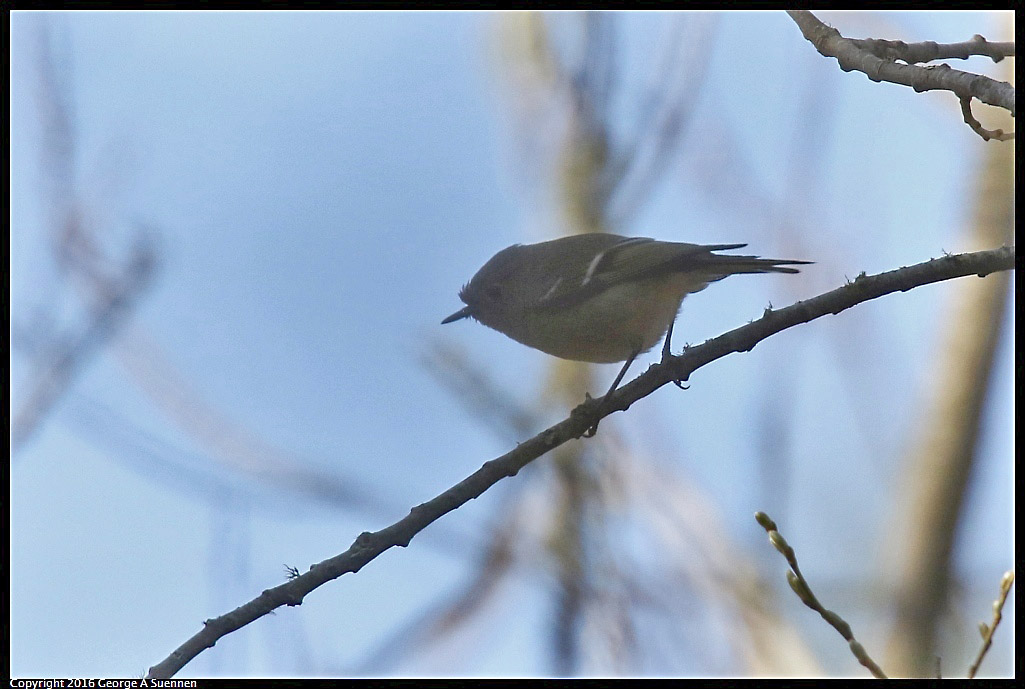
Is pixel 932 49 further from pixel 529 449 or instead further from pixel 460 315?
pixel 460 315

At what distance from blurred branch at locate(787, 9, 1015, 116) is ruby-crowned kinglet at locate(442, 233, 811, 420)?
3.48 feet

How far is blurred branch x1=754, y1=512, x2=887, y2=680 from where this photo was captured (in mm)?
1850

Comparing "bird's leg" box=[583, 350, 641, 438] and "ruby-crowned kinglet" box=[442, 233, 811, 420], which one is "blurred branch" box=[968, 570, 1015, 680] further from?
"ruby-crowned kinglet" box=[442, 233, 811, 420]

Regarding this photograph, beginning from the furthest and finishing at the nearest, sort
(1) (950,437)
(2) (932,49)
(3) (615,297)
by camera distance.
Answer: (1) (950,437), (3) (615,297), (2) (932,49)

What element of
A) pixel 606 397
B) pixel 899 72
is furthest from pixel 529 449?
pixel 899 72

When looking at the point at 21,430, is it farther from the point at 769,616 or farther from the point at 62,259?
the point at 769,616

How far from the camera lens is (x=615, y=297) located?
4.03 meters

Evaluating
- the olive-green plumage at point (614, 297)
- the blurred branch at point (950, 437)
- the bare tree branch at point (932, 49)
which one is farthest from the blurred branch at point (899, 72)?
the blurred branch at point (950, 437)

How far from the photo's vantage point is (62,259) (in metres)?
4.21

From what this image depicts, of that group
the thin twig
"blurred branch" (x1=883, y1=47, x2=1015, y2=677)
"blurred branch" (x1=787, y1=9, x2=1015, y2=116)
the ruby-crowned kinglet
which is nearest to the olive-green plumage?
the ruby-crowned kinglet

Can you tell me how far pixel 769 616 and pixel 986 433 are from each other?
2.30 meters

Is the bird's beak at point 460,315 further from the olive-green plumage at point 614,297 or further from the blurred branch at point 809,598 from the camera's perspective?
the blurred branch at point 809,598

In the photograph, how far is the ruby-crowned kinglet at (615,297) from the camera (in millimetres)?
3992

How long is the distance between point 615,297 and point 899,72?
1.71m
